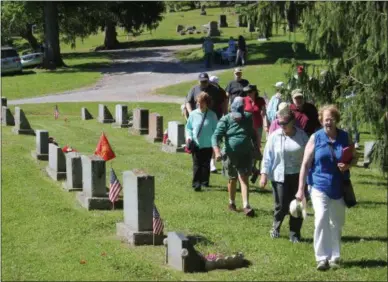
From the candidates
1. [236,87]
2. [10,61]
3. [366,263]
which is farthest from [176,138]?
[10,61]

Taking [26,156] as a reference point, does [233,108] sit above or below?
above

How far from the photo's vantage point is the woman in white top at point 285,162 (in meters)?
10.3

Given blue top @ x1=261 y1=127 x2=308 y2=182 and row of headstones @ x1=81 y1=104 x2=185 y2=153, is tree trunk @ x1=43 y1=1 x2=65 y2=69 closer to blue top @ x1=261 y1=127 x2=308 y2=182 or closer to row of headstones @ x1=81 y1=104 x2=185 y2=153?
row of headstones @ x1=81 y1=104 x2=185 y2=153

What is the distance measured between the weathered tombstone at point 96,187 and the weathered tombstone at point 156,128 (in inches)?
314

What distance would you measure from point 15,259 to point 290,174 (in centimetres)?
373

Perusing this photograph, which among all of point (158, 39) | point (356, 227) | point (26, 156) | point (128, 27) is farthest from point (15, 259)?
point (158, 39)

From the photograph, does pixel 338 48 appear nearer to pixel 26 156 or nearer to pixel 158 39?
pixel 26 156

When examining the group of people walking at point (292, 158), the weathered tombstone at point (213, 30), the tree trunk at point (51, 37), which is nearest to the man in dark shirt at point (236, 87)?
the group of people walking at point (292, 158)

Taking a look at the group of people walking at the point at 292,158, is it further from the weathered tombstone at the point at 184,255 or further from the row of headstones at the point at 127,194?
the weathered tombstone at the point at 184,255

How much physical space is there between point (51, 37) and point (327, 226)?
38836 millimetres

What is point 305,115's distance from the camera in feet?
40.6

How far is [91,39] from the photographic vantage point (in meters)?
72.7

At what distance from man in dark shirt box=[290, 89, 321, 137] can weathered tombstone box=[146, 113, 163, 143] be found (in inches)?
354

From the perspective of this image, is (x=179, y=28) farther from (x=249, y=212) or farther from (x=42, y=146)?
(x=249, y=212)
